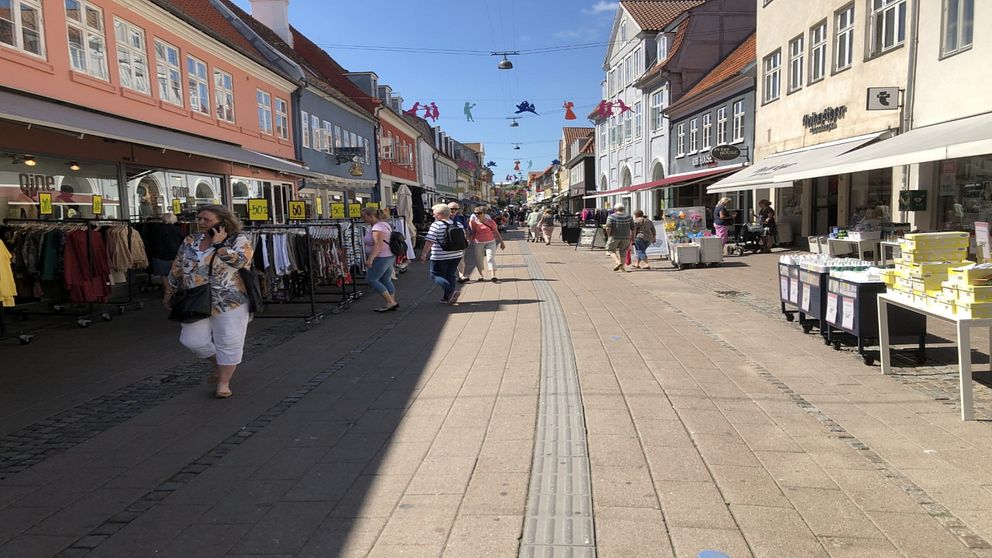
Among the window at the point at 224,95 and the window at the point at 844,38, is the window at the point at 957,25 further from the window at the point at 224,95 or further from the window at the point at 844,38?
the window at the point at 224,95

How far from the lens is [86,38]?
461 inches

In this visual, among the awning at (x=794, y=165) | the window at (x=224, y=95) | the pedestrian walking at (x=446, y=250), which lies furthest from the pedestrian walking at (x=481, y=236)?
the window at (x=224, y=95)

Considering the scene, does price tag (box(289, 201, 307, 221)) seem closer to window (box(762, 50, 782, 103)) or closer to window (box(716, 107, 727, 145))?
window (box(762, 50, 782, 103))

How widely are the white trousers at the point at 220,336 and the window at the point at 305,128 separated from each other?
18.9 metres

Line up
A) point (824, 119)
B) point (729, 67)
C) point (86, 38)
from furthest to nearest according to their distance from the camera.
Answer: point (729, 67) < point (824, 119) < point (86, 38)

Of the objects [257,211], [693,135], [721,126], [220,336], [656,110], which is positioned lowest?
[220,336]

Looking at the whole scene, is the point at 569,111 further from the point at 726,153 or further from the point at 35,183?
the point at 35,183

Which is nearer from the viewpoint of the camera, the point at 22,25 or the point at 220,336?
the point at 220,336

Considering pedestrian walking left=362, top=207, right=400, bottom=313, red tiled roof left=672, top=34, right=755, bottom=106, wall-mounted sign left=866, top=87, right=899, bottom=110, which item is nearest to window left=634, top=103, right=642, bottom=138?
red tiled roof left=672, top=34, right=755, bottom=106

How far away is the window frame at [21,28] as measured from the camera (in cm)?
996


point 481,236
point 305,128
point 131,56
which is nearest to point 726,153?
point 481,236

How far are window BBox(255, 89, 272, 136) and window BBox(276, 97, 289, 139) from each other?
2.05 ft

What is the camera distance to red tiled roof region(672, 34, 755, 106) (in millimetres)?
24578

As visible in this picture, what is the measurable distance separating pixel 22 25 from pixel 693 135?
24.6 m
